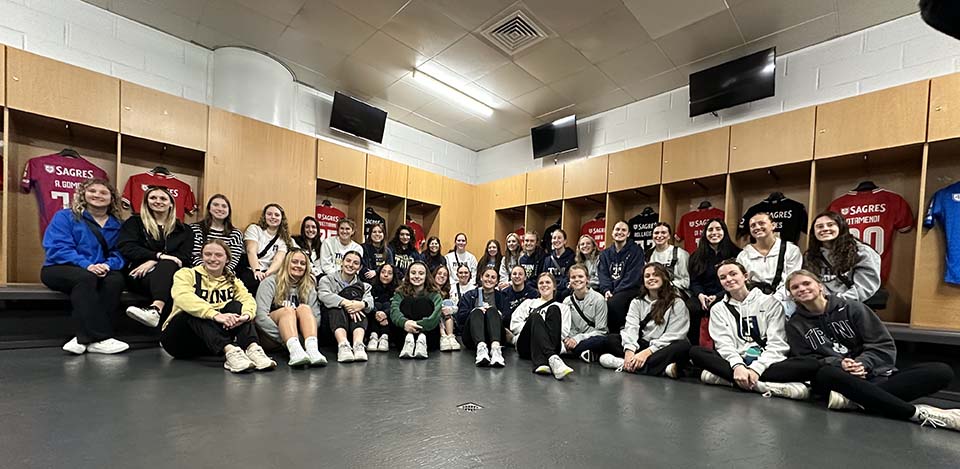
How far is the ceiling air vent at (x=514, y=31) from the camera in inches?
138

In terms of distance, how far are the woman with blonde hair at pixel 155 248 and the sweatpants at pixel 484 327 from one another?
228 cm

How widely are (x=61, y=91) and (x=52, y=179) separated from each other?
0.75 metres

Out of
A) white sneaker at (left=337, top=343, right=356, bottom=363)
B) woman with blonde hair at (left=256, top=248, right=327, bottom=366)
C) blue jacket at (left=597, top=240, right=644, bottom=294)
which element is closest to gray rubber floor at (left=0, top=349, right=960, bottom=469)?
woman with blonde hair at (left=256, top=248, right=327, bottom=366)

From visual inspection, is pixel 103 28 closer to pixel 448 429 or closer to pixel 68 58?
pixel 68 58

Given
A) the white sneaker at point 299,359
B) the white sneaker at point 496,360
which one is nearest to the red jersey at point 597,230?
the white sneaker at point 496,360

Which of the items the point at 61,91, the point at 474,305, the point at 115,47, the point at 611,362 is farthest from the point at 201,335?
the point at 115,47

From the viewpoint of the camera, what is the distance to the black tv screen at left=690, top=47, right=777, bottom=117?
376cm

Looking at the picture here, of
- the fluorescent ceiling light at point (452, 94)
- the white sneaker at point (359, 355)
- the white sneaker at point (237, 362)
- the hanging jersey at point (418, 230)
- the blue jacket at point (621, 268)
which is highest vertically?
the fluorescent ceiling light at point (452, 94)

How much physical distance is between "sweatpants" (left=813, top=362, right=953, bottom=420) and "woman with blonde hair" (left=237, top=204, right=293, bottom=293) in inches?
161

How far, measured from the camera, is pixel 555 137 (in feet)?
18.3

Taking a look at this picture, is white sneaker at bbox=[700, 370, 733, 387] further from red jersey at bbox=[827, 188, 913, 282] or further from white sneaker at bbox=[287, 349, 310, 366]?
white sneaker at bbox=[287, 349, 310, 366]

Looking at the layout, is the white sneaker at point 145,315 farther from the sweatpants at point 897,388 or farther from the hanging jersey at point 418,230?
the sweatpants at point 897,388

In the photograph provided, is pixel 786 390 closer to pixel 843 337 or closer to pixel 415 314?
pixel 843 337

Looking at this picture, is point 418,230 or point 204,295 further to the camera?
point 418,230
